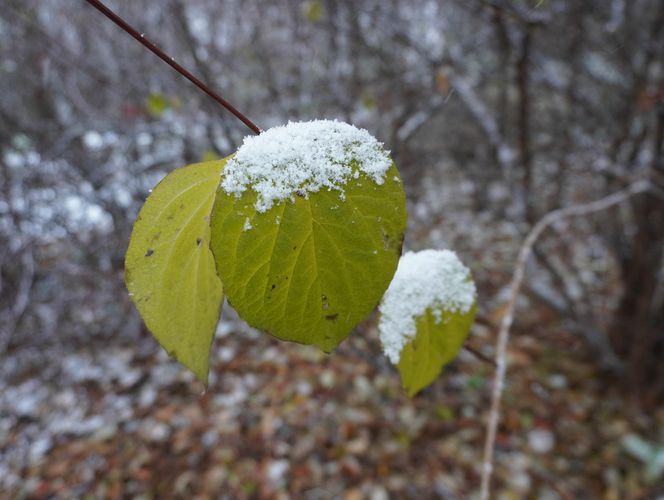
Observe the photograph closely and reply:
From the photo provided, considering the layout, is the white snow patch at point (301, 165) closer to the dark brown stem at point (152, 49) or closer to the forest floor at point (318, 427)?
the dark brown stem at point (152, 49)

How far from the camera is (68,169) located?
2432 millimetres

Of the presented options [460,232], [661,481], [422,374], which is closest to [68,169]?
[422,374]

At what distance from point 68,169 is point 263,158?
8.51 ft

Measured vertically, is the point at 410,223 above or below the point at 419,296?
above

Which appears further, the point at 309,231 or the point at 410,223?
the point at 410,223

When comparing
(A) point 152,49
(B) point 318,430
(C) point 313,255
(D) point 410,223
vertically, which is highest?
(D) point 410,223

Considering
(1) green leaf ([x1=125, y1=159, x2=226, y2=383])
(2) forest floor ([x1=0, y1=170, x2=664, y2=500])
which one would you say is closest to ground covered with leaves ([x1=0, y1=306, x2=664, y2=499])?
(2) forest floor ([x1=0, y1=170, x2=664, y2=500])

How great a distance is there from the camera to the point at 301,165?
295 mm

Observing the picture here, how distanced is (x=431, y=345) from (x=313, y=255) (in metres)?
0.23

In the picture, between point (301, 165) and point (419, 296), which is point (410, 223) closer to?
point (419, 296)

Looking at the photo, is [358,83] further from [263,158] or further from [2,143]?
[263,158]

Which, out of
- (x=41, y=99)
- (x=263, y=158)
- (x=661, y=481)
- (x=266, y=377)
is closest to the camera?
(x=263, y=158)

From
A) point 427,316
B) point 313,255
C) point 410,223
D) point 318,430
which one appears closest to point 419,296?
point 427,316

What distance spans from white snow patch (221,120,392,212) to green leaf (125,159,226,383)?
52 millimetres
